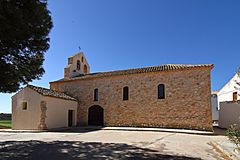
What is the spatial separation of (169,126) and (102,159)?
38.6 feet

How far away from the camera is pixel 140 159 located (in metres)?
6.44

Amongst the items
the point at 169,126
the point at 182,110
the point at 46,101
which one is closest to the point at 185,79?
the point at 182,110

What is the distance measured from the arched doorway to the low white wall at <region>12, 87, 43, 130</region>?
5416mm

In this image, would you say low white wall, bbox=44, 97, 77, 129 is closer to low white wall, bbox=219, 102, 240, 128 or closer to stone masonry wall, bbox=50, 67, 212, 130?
stone masonry wall, bbox=50, 67, 212, 130

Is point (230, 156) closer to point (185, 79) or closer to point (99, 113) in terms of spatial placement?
point (185, 79)

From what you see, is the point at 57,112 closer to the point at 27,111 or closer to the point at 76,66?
the point at 27,111

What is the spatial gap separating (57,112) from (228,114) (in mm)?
15251

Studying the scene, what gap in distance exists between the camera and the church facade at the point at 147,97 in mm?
16422

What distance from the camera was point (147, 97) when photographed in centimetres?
1844

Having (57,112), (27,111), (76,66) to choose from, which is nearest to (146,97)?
(57,112)

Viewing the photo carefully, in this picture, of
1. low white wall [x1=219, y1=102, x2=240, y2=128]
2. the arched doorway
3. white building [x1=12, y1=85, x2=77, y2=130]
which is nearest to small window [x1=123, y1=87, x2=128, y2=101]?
the arched doorway

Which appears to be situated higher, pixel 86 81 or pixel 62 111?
pixel 86 81

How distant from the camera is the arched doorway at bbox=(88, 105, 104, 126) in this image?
2039cm

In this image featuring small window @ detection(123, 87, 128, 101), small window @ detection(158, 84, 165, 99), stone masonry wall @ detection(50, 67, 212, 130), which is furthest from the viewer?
small window @ detection(123, 87, 128, 101)
